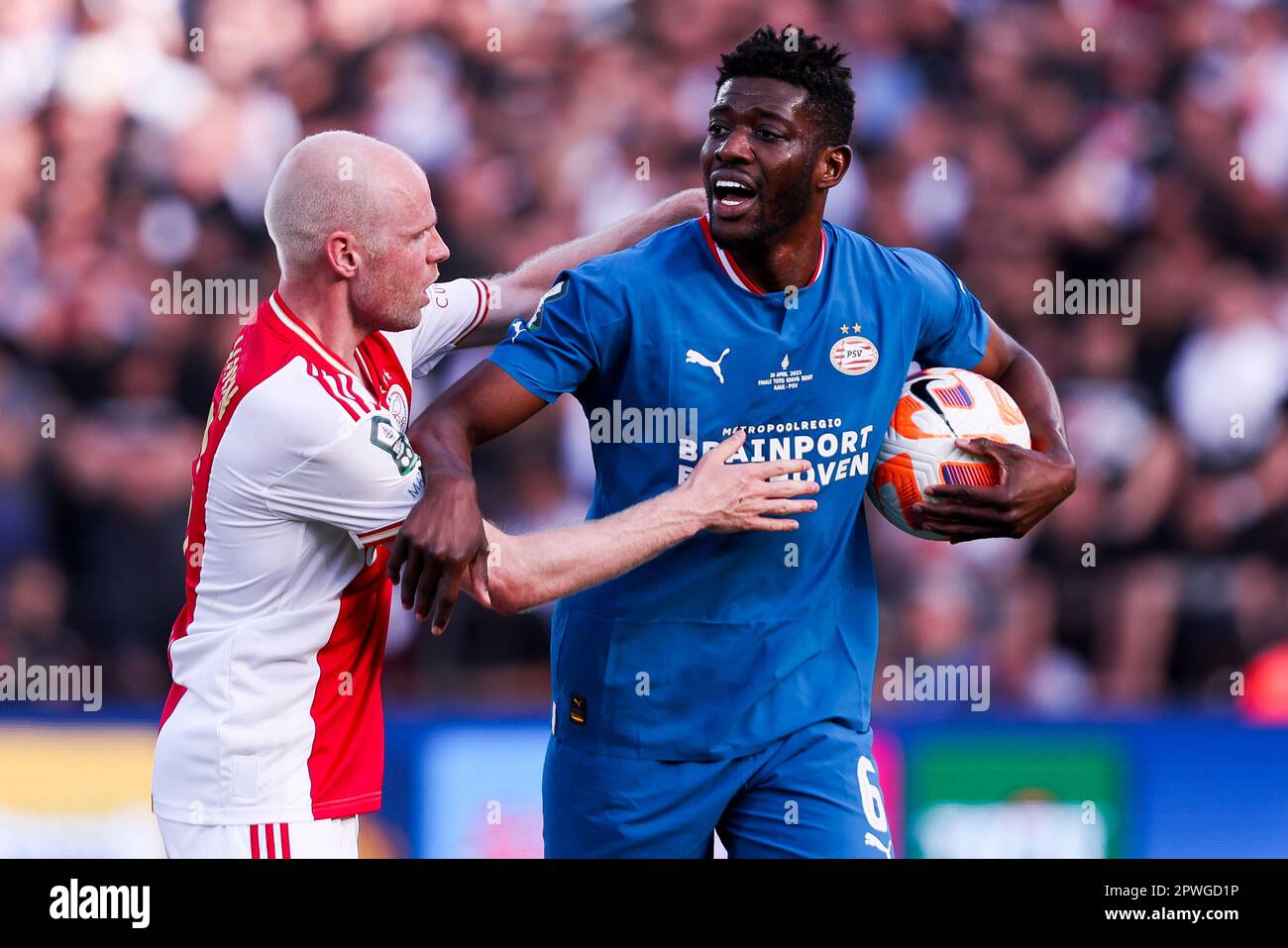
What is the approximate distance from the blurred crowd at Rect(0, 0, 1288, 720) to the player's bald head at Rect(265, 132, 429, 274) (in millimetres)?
3043

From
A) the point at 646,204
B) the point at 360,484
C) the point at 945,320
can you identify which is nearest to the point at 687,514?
the point at 360,484

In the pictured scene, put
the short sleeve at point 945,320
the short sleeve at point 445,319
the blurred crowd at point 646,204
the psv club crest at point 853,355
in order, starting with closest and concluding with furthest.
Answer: the psv club crest at point 853,355 → the short sleeve at point 945,320 → the short sleeve at point 445,319 → the blurred crowd at point 646,204

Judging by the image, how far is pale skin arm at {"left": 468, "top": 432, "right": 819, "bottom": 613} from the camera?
364cm

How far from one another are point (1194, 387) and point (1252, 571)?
34.3 inches

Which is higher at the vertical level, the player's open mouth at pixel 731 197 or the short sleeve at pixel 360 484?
the player's open mouth at pixel 731 197

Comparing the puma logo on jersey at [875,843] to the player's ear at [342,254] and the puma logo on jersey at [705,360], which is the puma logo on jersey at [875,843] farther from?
the player's ear at [342,254]

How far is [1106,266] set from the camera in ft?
24.9

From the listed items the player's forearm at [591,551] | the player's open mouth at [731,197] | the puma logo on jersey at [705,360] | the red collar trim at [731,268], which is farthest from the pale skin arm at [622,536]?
the player's open mouth at [731,197]

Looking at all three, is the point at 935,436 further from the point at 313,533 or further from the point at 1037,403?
the point at 313,533

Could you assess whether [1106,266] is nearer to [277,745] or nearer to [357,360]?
[357,360]

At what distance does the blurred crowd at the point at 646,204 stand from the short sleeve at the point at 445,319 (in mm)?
2319

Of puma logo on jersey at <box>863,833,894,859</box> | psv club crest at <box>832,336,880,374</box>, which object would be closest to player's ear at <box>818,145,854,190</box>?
psv club crest at <box>832,336,880,374</box>

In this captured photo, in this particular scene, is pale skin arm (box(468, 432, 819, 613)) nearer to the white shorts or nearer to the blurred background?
the white shorts

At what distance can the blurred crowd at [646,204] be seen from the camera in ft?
22.0
